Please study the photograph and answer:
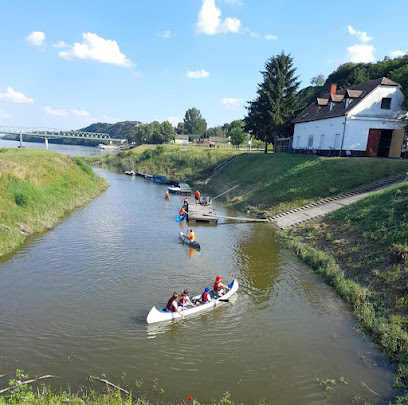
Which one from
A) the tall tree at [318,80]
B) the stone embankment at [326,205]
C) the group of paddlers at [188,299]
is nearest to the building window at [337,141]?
the stone embankment at [326,205]

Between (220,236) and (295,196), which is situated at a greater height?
(295,196)

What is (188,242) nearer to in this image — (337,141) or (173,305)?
(173,305)

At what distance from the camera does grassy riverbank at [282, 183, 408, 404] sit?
1264 centimetres

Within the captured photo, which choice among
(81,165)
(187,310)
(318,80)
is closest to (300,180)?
(187,310)

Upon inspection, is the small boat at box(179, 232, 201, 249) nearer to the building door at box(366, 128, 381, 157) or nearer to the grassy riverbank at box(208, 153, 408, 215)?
the grassy riverbank at box(208, 153, 408, 215)

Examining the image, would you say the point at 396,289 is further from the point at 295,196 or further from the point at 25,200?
the point at 25,200

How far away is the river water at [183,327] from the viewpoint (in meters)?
10.4

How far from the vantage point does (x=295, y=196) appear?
3341 cm

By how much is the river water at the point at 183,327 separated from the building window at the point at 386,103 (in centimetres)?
2496

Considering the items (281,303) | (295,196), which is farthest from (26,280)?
(295,196)

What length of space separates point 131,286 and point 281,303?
8085mm

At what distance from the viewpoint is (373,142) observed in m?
37.1

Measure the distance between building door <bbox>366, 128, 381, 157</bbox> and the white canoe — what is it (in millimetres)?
29295

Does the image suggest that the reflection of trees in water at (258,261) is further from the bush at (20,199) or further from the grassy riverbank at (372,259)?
the bush at (20,199)
